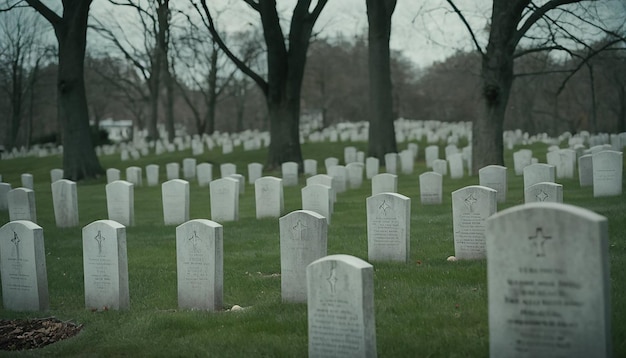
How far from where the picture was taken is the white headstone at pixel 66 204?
15883 mm

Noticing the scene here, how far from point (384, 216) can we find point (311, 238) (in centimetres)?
216

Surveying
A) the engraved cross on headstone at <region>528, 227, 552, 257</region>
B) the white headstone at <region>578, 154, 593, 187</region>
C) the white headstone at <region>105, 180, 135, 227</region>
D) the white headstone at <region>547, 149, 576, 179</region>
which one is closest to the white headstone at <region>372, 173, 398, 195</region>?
the white headstone at <region>578, 154, 593, 187</region>

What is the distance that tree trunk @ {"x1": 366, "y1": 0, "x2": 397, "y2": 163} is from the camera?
1123 inches

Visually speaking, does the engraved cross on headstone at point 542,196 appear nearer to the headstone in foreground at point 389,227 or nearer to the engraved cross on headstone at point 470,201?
the engraved cross on headstone at point 470,201

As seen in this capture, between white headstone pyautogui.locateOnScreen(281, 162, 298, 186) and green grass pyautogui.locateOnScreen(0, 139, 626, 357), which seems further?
white headstone pyautogui.locateOnScreen(281, 162, 298, 186)

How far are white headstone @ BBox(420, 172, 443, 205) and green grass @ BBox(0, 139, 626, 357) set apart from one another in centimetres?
113

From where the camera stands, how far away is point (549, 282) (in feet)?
16.5

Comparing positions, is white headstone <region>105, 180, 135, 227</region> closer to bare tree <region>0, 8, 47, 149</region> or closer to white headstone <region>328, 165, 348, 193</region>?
white headstone <region>328, 165, 348, 193</region>

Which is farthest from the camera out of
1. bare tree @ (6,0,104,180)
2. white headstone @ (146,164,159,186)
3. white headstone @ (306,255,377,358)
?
bare tree @ (6,0,104,180)

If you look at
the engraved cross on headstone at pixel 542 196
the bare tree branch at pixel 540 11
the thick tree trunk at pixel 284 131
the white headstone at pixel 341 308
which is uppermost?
the bare tree branch at pixel 540 11

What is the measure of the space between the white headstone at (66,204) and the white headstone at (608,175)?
1119 centimetres

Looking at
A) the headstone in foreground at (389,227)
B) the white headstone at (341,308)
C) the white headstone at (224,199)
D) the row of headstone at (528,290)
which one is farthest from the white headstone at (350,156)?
the white headstone at (341,308)

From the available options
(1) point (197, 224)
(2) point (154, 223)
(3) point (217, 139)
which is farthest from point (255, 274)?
(3) point (217, 139)

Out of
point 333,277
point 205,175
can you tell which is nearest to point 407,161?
point 205,175
